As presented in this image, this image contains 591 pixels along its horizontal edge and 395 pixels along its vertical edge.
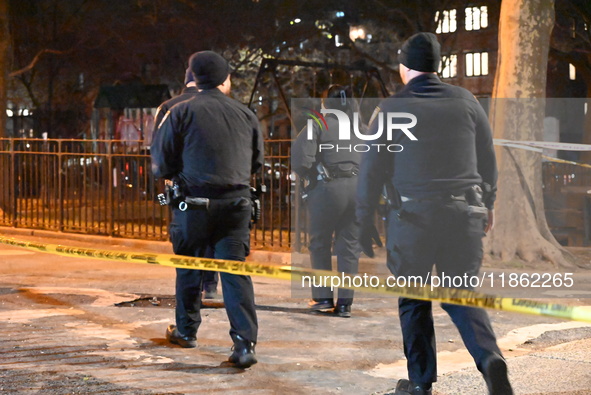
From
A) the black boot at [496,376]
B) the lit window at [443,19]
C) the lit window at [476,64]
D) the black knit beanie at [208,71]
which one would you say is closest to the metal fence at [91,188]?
the black knit beanie at [208,71]

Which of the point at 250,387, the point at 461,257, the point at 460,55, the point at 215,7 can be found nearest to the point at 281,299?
the point at 250,387

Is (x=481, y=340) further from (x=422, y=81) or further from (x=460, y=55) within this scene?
(x=460, y=55)

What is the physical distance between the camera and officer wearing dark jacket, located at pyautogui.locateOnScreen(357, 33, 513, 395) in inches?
203

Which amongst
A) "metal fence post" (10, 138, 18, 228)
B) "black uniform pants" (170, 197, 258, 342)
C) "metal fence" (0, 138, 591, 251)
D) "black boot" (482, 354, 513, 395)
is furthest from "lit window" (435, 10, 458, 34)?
"black boot" (482, 354, 513, 395)

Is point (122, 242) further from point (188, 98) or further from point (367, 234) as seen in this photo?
point (367, 234)

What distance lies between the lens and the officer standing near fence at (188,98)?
7213 millimetres

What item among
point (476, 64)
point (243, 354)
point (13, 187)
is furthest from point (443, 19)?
point (243, 354)

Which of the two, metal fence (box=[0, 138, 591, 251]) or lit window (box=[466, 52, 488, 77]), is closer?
metal fence (box=[0, 138, 591, 251])

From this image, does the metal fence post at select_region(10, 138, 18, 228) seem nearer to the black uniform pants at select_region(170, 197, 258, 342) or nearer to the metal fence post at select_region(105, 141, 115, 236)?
the metal fence post at select_region(105, 141, 115, 236)

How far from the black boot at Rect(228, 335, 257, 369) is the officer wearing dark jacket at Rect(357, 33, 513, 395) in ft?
4.36

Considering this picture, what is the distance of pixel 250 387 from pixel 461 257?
4.95ft

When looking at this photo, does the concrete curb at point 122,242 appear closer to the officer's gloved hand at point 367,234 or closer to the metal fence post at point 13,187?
the metal fence post at point 13,187

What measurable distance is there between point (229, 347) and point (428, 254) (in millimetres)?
2190

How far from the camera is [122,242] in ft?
45.5
